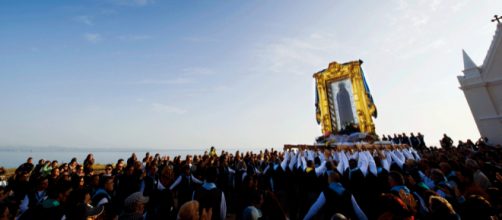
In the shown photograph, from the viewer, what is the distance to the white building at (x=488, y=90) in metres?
16.4

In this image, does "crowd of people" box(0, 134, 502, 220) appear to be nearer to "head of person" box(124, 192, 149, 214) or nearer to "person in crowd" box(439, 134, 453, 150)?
"head of person" box(124, 192, 149, 214)

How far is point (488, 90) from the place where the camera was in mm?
17172

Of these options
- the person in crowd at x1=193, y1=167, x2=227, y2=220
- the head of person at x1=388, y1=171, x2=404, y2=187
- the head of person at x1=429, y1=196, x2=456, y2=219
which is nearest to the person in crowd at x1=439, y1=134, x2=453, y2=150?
the head of person at x1=388, y1=171, x2=404, y2=187

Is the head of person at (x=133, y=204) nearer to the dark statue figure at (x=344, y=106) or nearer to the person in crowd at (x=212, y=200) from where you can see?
the person in crowd at (x=212, y=200)

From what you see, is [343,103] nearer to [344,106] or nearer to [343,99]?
[344,106]

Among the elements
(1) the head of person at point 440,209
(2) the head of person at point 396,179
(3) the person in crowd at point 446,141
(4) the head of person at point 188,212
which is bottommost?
(4) the head of person at point 188,212

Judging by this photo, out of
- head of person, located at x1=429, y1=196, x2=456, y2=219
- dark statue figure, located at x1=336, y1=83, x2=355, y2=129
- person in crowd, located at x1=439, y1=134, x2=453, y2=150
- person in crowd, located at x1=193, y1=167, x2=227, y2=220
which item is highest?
dark statue figure, located at x1=336, y1=83, x2=355, y2=129

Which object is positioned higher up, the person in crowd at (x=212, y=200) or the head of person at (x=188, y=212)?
the head of person at (x=188, y=212)

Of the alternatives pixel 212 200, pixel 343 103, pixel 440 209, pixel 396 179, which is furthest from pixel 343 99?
pixel 440 209

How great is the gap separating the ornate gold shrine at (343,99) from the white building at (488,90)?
292 inches

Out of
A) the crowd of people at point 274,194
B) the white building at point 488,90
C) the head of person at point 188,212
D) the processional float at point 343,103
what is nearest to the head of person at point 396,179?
the crowd of people at point 274,194

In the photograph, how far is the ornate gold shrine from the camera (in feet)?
68.4

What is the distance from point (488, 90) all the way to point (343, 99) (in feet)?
36.5

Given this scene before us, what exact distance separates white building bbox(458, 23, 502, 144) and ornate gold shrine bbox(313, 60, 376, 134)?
7410 millimetres
